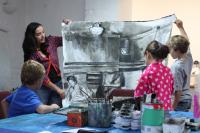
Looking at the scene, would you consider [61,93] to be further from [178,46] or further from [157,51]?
[178,46]

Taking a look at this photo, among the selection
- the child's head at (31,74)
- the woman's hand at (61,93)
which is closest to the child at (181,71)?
the woman's hand at (61,93)

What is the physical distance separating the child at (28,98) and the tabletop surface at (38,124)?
2.4 inches

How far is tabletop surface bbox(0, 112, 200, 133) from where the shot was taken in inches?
66.1

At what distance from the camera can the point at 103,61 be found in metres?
2.91

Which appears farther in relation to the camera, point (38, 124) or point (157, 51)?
point (157, 51)

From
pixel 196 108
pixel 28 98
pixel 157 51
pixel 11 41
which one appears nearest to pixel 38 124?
pixel 28 98

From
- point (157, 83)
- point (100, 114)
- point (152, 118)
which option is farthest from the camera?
point (157, 83)

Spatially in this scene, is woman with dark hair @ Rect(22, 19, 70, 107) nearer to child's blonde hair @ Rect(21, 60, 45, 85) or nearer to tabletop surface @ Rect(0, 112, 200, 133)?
child's blonde hair @ Rect(21, 60, 45, 85)

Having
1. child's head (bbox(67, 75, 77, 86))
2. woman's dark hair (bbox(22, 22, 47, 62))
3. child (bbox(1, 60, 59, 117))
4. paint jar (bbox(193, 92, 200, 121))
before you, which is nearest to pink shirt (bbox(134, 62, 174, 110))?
paint jar (bbox(193, 92, 200, 121))

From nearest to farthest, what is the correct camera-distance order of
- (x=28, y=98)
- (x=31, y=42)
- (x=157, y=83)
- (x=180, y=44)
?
1. (x=28, y=98)
2. (x=157, y=83)
3. (x=180, y=44)
4. (x=31, y=42)

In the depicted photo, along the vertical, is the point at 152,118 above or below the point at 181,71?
below

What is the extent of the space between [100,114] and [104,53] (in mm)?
1225

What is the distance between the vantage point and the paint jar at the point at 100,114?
1.73m

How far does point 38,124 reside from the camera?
1.79 meters
